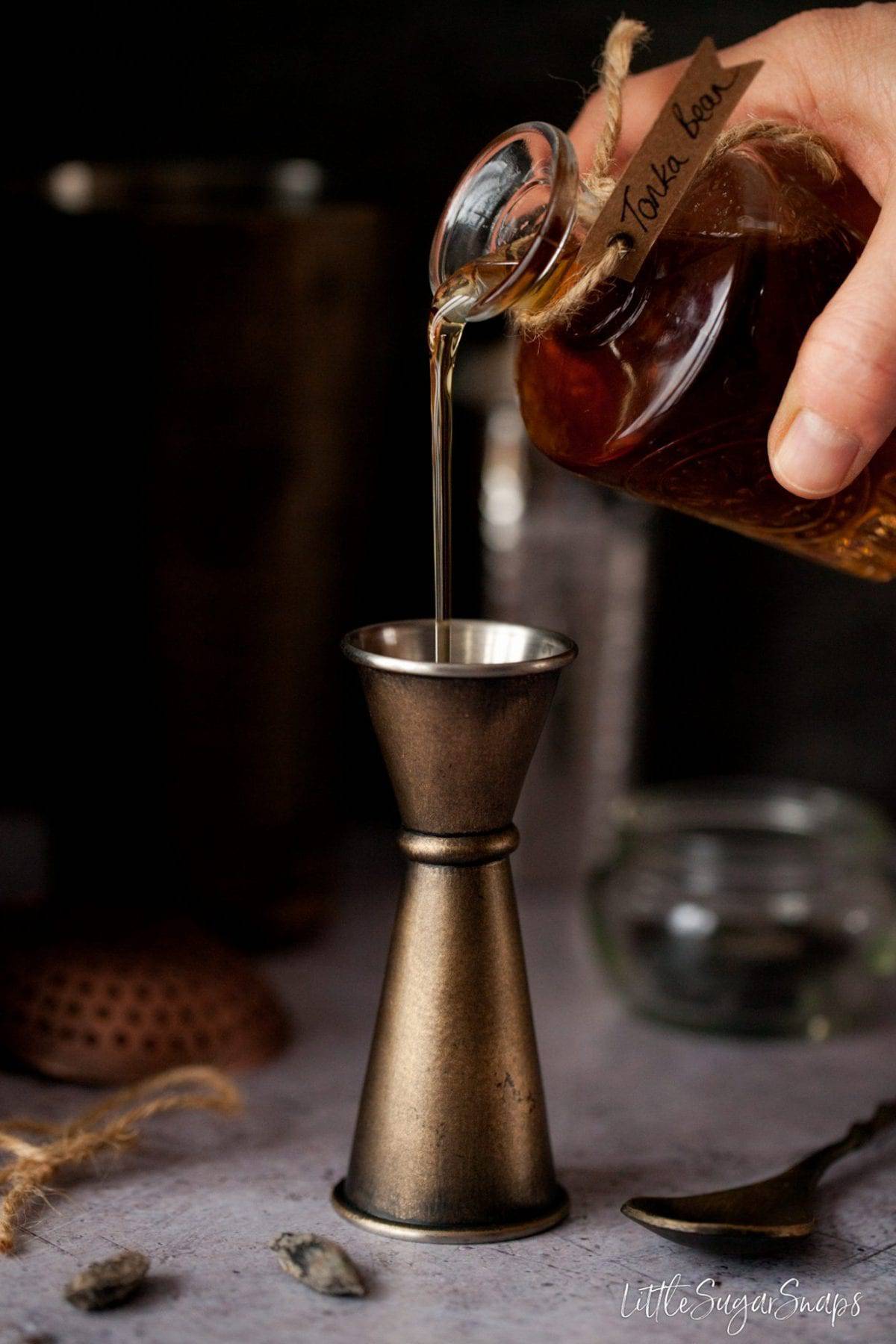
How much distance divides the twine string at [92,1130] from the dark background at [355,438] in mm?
293

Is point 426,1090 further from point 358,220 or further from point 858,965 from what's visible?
point 358,220

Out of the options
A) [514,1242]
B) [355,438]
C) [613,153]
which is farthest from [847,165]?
[514,1242]

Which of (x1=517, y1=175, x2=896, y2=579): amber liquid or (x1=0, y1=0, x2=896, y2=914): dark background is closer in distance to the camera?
(x1=517, y1=175, x2=896, y2=579): amber liquid

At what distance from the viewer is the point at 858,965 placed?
3.81ft

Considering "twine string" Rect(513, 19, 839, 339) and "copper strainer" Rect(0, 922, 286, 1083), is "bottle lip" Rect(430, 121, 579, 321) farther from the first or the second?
"copper strainer" Rect(0, 922, 286, 1083)

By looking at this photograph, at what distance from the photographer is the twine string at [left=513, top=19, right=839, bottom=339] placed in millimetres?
769

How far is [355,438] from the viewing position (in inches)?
49.3

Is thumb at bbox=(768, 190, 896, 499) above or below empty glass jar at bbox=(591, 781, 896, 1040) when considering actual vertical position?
above

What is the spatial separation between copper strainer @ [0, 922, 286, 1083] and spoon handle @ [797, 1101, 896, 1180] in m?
0.36

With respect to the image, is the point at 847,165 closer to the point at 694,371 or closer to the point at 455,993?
the point at 694,371

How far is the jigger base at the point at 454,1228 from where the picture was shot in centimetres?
80

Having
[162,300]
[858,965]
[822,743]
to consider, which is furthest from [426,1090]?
[822,743]

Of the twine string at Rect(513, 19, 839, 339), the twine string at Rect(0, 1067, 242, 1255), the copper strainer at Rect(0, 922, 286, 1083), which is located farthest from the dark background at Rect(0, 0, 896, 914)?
the twine string at Rect(513, 19, 839, 339)

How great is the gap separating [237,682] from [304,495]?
144 millimetres
